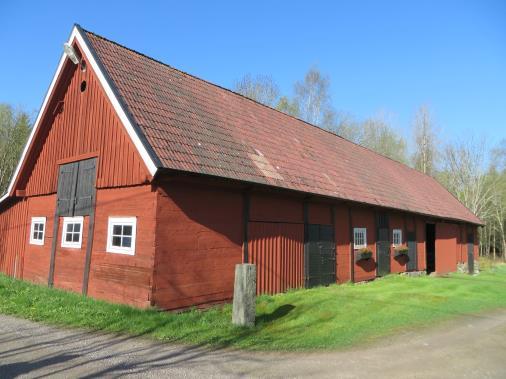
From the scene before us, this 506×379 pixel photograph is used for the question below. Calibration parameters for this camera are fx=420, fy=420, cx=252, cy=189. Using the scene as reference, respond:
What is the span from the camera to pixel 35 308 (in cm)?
925

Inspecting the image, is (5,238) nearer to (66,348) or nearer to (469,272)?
(66,348)

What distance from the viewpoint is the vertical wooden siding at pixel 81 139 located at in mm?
10195

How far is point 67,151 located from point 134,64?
329cm

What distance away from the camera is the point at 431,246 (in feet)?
80.5

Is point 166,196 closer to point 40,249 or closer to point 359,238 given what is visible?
point 40,249

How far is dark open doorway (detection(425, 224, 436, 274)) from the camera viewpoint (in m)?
23.7

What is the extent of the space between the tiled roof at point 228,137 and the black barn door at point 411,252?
52.6 inches

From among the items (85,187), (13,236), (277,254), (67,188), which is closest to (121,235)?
(85,187)

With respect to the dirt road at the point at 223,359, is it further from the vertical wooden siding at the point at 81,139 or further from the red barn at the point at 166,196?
the vertical wooden siding at the point at 81,139

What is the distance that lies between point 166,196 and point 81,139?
429cm

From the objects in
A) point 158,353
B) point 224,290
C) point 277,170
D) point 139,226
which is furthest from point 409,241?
point 158,353

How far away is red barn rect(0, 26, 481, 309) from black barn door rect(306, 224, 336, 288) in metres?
0.06

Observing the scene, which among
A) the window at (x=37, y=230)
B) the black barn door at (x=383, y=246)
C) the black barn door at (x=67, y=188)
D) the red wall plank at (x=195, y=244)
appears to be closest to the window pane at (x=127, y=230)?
the red wall plank at (x=195, y=244)

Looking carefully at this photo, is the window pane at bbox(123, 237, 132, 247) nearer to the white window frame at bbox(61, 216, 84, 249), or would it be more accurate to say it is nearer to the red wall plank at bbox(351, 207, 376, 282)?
the white window frame at bbox(61, 216, 84, 249)
